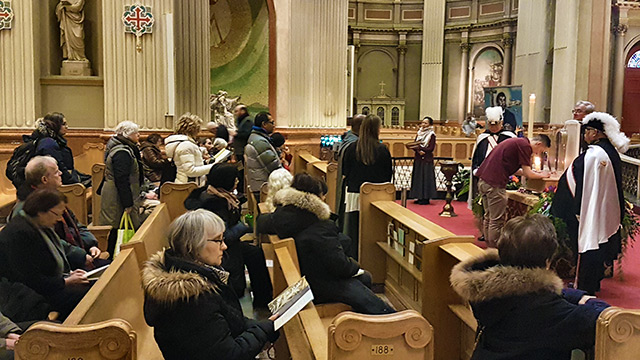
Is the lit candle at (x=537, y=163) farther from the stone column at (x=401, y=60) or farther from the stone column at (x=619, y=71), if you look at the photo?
the stone column at (x=401, y=60)

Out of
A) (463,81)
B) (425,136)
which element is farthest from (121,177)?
(463,81)

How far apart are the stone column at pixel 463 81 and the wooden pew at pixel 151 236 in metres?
23.3

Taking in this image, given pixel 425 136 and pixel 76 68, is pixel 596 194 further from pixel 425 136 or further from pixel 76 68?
pixel 76 68

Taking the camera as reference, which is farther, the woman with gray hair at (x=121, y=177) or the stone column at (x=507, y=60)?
the stone column at (x=507, y=60)

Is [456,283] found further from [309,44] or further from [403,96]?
[403,96]

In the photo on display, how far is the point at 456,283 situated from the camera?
2.78 meters

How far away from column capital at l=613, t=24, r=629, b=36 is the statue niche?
55.8 ft

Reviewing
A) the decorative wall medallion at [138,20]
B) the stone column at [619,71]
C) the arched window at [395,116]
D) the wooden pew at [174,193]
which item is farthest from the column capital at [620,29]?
the wooden pew at [174,193]

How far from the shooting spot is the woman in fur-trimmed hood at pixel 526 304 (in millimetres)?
2631

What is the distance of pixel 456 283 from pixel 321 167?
6460 millimetres

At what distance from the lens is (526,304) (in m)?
2.65

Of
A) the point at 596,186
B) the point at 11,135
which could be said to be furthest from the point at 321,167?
the point at 11,135

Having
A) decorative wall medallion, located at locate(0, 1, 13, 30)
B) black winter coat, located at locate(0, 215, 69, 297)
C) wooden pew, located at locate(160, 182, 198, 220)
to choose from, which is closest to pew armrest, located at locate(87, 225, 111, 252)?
wooden pew, located at locate(160, 182, 198, 220)

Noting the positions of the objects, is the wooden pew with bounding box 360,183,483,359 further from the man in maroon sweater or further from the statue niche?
the statue niche
